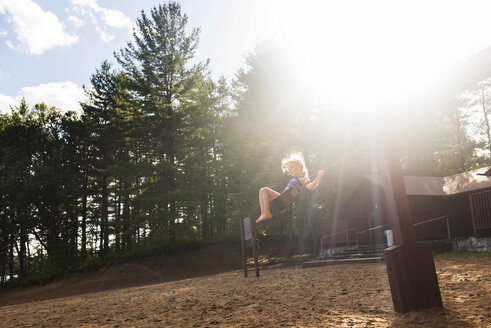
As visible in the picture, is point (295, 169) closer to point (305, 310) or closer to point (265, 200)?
point (265, 200)

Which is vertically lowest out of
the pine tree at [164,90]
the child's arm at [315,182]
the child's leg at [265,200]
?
the child's leg at [265,200]

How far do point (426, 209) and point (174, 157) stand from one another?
55.1 ft

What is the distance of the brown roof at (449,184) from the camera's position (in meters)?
17.5

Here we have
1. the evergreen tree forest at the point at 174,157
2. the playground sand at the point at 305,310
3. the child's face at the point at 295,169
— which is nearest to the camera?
the playground sand at the point at 305,310

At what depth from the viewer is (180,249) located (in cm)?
2339

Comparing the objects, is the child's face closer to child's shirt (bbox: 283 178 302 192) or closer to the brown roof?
child's shirt (bbox: 283 178 302 192)

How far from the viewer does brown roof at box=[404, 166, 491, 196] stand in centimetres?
1754

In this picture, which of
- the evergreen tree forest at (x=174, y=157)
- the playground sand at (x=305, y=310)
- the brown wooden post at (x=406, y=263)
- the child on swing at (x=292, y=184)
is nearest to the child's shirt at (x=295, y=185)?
the child on swing at (x=292, y=184)

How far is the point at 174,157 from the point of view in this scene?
24.6 meters

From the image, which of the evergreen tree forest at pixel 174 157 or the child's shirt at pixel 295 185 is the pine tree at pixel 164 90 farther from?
the child's shirt at pixel 295 185

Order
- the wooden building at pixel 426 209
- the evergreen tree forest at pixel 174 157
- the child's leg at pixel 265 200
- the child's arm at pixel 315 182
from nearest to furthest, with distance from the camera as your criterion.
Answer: the child's arm at pixel 315 182 → the child's leg at pixel 265 200 → the wooden building at pixel 426 209 → the evergreen tree forest at pixel 174 157

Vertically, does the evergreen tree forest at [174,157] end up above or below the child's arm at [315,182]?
above

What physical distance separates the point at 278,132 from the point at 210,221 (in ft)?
30.6

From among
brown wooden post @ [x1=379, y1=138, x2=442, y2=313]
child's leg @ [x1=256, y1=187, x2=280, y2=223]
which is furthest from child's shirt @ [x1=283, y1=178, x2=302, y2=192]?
brown wooden post @ [x1=379, y1=138, x2=442, y2=313]
